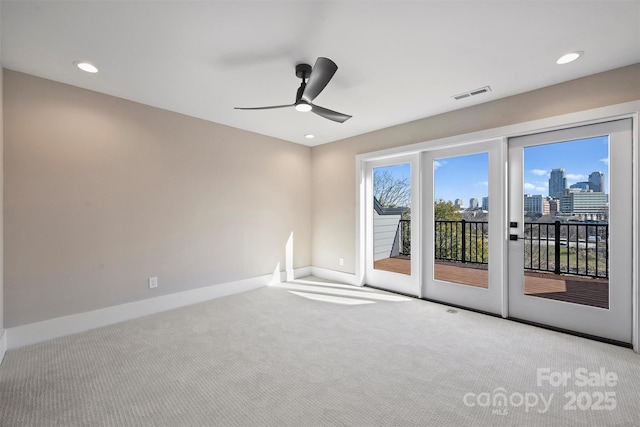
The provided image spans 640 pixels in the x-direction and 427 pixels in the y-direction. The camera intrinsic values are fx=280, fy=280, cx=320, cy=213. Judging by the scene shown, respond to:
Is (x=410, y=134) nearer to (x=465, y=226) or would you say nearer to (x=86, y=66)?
(x=465, y=226)

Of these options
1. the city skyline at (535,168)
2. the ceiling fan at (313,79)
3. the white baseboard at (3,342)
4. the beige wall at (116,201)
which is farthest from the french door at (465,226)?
the white baseboard at (3,342)

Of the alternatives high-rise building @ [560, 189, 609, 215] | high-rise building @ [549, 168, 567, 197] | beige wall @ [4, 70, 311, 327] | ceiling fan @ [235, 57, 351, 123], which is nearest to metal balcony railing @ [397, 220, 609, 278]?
high-rise building @ [560, 189, 609, 215]

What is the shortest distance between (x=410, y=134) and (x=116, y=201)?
3851 mm

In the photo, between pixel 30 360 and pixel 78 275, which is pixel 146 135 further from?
pixel 30 360

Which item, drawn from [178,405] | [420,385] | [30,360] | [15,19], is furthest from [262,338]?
[15,19]

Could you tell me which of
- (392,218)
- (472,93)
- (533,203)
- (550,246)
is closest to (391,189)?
(392,218)

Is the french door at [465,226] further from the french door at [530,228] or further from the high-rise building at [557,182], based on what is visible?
the high-rise building at [557,182]

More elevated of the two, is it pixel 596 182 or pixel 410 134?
pixel 410 134

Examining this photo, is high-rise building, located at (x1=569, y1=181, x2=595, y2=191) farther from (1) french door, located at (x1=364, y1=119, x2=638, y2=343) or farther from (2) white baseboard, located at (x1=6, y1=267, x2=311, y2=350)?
(2) white baseboard, located at (x1=6, y1=267, x2=311, y2=350)

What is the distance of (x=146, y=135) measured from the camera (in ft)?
11.2

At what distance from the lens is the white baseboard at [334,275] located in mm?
4772

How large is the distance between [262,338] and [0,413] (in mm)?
1744

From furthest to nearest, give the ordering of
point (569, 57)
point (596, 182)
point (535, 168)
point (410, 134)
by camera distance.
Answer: point (410, 134) → point (535, 168) → point (596, 182) → point (569, 57)

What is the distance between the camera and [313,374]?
2154 millimetres
